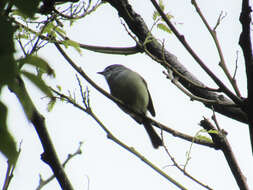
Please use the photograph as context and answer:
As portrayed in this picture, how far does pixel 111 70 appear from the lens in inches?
252

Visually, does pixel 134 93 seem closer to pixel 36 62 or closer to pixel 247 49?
pixel 247 49

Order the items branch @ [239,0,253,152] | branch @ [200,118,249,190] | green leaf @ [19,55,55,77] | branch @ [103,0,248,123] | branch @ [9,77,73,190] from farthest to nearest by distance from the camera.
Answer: branch @ [103,0,248,123] < branch @ [200,118,249,190] < branch @ [239,0,253,152] < branch @ [9,77,73,190] < green leaf @ [19,55,55,77]

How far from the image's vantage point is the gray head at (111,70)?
6.12m

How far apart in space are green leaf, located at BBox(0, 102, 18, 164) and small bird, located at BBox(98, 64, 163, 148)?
4.50 meters

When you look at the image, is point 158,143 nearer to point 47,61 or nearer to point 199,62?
point 199,62

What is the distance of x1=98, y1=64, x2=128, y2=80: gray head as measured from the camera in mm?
6121

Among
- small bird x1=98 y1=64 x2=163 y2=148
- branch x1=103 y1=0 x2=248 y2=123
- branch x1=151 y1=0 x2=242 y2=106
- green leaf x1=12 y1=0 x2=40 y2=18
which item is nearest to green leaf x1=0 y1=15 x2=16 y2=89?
green leaf x1=12 y1=0 x2=40 y2=18

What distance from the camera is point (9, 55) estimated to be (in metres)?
0.76

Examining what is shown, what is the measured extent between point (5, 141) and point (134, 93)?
4.70 metres

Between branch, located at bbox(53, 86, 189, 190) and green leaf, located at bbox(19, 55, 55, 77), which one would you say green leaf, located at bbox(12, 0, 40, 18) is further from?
branch, located at bbox(53, 86, 189, 190)

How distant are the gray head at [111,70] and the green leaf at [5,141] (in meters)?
5.13

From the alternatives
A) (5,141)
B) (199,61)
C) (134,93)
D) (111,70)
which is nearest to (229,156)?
(199,61)

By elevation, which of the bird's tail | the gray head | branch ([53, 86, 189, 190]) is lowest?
the bird's tail

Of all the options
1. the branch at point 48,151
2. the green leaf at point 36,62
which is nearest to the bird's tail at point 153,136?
the branch at point 48,151
